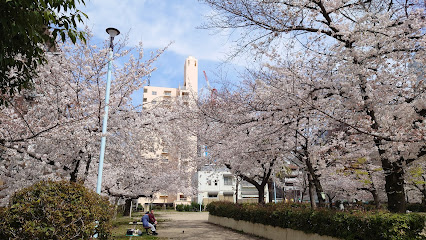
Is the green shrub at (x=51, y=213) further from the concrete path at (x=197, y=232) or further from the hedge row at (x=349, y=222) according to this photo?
the concrete path at (x=197, y=232)

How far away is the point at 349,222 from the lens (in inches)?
293

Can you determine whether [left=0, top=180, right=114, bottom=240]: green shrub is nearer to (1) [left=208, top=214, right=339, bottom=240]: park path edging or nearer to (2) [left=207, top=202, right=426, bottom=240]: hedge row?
(2) [left=207, top=202, right=426, bottom=240]: hedge row

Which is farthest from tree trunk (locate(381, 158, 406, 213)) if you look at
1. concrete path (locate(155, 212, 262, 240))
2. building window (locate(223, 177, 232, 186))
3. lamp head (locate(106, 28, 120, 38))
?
building window (locate(223, 177, 232, 186))

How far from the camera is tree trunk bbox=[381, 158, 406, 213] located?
23.4 feet

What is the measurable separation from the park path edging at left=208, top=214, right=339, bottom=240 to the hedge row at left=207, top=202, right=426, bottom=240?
0.15 metres

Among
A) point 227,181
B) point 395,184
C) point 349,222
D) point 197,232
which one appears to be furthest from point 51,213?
point 227,181

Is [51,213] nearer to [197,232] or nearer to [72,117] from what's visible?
[72,117]

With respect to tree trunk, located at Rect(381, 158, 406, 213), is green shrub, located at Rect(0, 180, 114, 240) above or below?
below

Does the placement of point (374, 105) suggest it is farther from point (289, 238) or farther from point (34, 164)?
point (34, 164)

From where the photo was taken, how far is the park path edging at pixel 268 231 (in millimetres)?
9312

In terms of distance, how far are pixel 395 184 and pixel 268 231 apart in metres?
5.93

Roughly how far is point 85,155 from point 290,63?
6.71m

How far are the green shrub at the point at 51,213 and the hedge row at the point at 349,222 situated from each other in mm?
6033

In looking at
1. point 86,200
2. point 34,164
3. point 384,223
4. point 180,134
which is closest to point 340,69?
point 384,223
